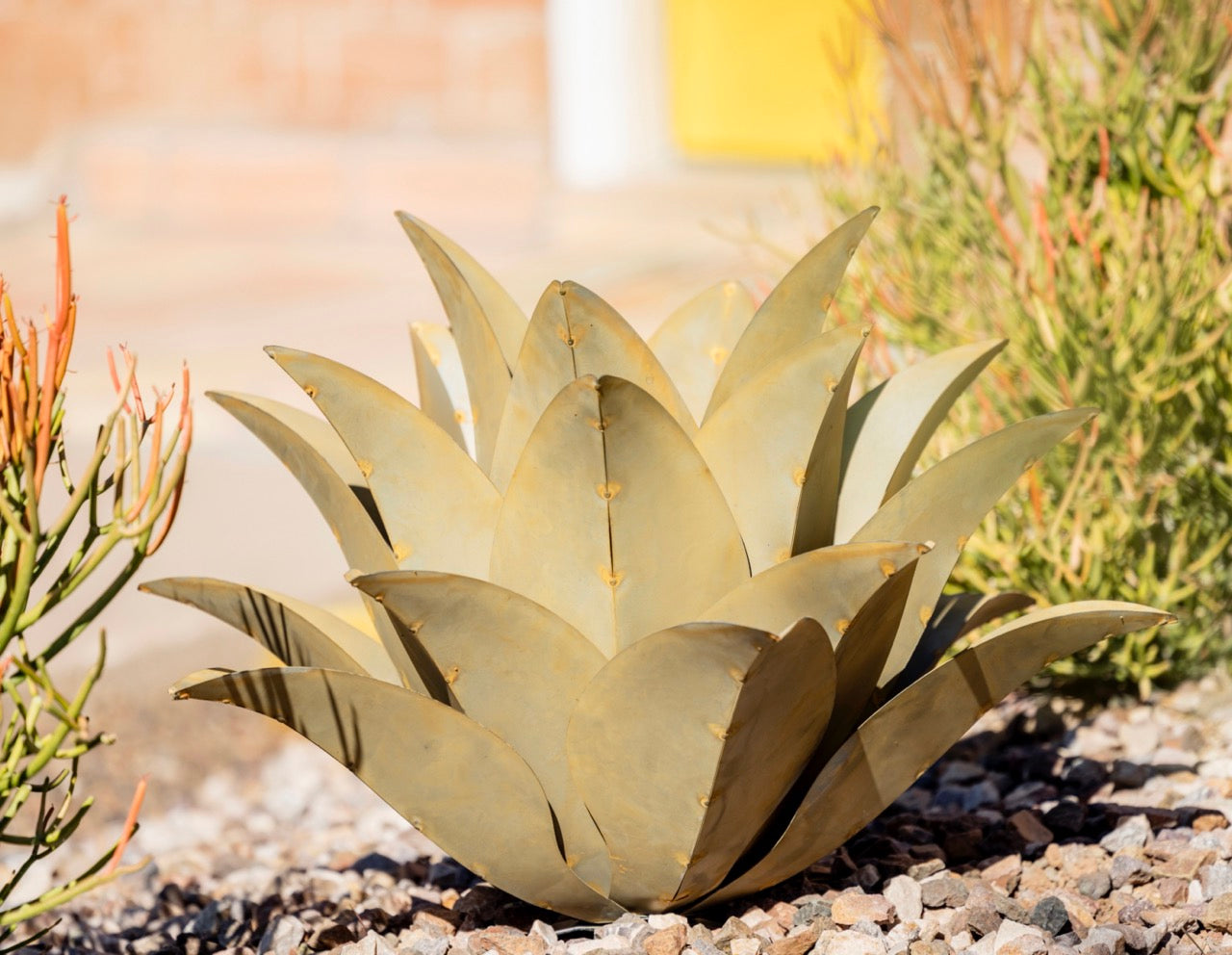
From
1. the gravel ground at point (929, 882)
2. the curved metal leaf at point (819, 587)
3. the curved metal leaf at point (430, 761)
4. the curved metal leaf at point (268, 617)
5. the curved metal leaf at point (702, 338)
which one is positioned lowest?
the gravel ground at point (929, 882)

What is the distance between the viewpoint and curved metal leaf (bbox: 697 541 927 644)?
1.51 m

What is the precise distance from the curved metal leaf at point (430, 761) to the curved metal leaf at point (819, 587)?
12.1 inches

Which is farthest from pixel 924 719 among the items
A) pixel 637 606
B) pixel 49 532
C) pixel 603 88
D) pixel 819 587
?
pixel 603 88

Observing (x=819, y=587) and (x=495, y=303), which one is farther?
(x=495, y=303)

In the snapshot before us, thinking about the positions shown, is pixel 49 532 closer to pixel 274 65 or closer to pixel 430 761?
pixel 430 761

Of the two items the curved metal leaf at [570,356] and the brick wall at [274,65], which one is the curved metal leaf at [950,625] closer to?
the curved metal leaf at [570,356]

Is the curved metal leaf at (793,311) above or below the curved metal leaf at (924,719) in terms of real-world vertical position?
above

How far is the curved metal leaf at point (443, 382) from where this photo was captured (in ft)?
6.48

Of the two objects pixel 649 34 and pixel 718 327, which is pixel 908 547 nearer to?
pixel 718 327

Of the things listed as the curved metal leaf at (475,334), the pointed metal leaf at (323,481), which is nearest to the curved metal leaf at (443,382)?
the curved metal leaf at (475,334)

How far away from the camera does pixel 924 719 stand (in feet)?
5.60

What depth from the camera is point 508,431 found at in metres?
1.78

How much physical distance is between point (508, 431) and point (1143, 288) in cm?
154

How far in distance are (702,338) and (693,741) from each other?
2.24ft
